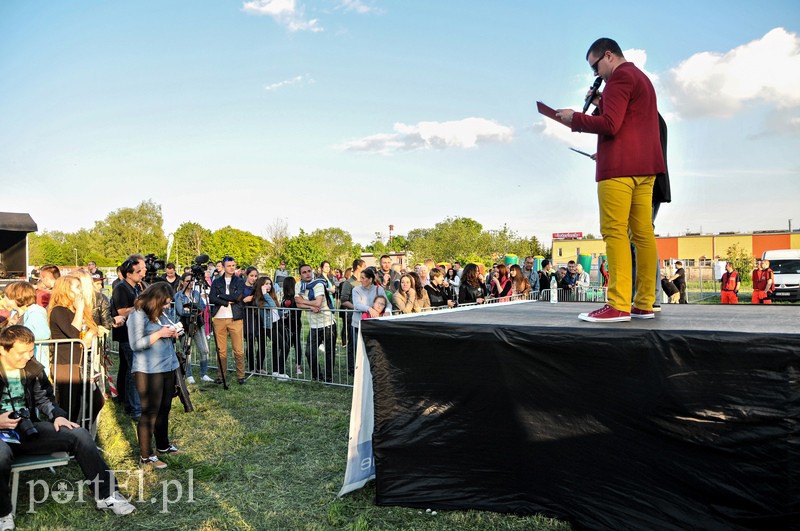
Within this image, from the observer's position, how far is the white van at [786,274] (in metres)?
22.2

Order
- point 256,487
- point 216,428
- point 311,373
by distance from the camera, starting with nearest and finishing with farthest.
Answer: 1. point 256,487
2. point 216,428
3. point 311,373

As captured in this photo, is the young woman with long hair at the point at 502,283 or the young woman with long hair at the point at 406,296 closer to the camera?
the young woman with long hair at the point at 406,296

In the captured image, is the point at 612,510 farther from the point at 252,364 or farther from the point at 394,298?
the point at 252,364

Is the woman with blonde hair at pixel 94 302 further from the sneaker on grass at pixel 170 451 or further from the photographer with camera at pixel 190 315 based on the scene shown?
the sneaker on grass at pixel 170 451

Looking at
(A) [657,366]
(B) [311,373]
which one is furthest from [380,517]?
(B) [311,373]

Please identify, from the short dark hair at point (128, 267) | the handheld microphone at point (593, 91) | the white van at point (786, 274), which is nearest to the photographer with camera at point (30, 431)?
the short dark hair at point (128, 267)

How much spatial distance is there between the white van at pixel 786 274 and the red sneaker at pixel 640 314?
2114 centimetres

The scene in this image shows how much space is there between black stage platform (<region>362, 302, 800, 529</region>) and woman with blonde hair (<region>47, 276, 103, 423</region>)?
3.60 metres

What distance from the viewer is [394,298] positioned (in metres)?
8.70

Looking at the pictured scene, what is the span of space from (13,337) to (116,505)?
5.00 ft

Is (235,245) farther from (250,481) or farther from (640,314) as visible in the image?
(640,314)

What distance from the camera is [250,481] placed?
4871mm

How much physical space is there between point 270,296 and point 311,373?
1.86m

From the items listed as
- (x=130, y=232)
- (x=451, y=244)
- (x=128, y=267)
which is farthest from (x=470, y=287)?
(x=130, y=232)
